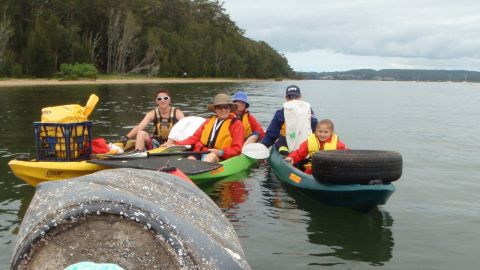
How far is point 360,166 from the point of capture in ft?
21.2

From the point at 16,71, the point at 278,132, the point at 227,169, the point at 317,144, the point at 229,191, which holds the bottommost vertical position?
the point at 229,191

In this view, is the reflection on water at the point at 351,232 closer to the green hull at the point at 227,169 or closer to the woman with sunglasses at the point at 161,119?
the green hull at the point at 227,169

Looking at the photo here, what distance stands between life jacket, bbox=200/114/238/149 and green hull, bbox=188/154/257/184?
14.1 inches

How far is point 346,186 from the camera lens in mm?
6727

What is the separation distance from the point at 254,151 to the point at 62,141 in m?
3.44

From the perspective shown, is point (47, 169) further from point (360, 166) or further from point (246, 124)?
point (246, 124)

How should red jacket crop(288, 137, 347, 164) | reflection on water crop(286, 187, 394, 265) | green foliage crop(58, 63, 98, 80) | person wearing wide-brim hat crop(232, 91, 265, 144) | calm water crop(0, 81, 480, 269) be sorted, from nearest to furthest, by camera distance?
1. calm water crop(0, 81, 480, 269)
2. reflection on water crop(286, 187, 394, 265)
3. red jacket crop(288, 137, 347, 164)
4. person wearing wide-brim hat crop(232, 91, 265, 144)
5. green foliage crop(58, 63, 98, 80)

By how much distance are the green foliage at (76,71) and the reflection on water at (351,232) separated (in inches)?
1834

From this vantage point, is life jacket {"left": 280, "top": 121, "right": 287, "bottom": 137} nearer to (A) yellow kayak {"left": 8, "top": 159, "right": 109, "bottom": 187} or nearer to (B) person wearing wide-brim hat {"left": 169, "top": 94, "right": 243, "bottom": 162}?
(B) person wearing wide-brim hat {"left": 169, "top": 94, "right": 243, "bottom": 162}

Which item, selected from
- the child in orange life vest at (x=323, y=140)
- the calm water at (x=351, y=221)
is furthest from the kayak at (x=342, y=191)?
the child in orange life vest at (x=323, y=140)

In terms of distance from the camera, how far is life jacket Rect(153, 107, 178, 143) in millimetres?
10180

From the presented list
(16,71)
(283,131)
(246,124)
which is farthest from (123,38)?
(283,131)

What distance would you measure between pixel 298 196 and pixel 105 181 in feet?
18.1

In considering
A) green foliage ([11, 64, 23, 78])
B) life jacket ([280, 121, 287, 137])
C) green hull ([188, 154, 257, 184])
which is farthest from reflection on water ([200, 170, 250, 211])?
green foliage ([11, 64, 23, 78])
